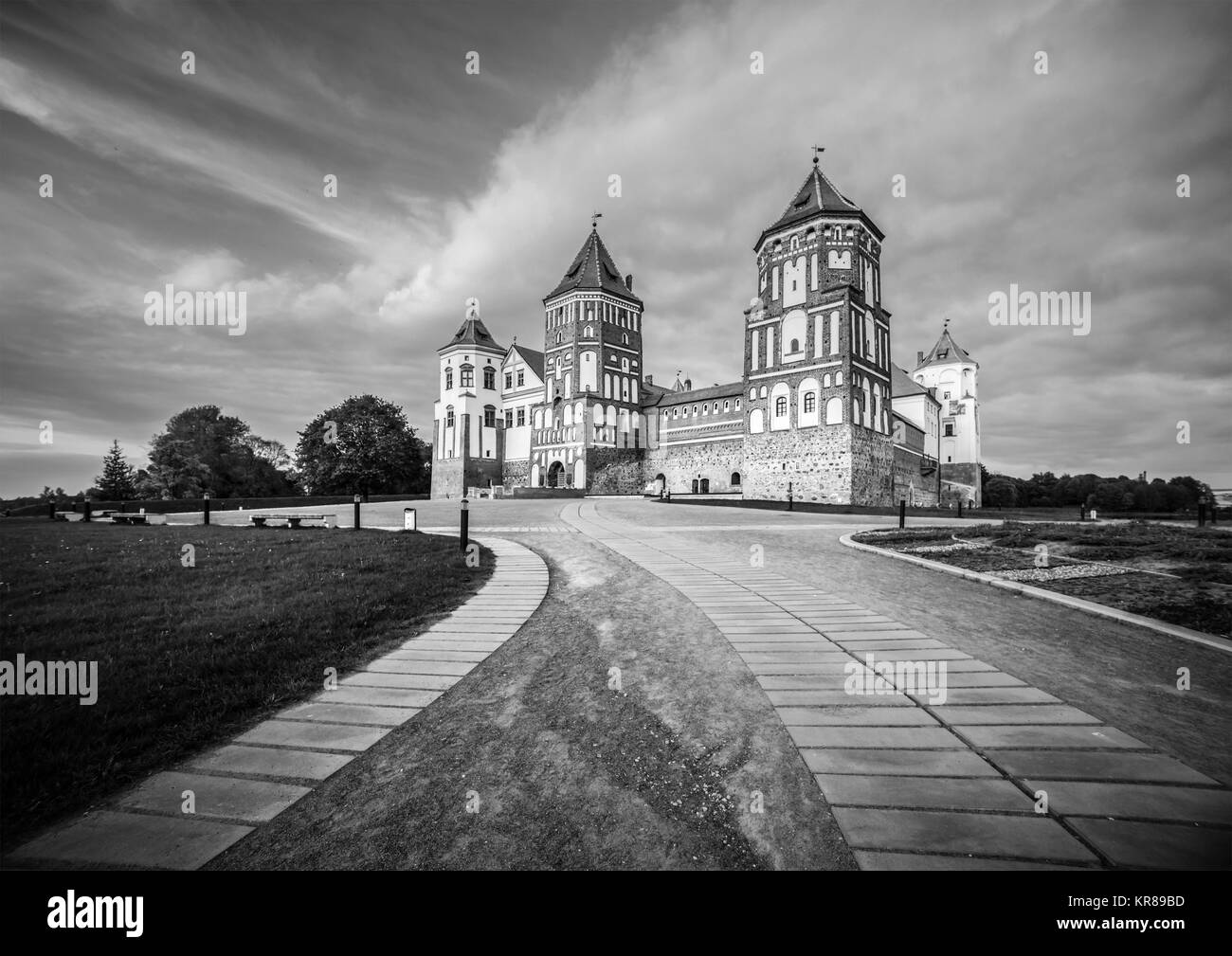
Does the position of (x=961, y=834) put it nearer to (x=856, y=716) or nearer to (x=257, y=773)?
(x=856, y=716)

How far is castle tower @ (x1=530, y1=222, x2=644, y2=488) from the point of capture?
4956 centimetres

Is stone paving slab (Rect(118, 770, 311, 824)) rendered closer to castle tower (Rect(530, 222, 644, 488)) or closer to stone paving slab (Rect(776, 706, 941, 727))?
stone paving slab (Rect(776, 706, 941, 727))

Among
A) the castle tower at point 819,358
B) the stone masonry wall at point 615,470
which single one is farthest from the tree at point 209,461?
the castle tower at point 819,358

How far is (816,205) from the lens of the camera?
117 feet

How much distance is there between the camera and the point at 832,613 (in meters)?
5.76

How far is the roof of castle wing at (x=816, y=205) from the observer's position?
35156 millimetres

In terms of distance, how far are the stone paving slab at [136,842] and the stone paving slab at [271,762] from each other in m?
0.46

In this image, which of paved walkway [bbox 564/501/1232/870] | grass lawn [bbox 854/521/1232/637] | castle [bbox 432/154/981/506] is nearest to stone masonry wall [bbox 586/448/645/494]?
castle [bbox 432/154/981/506]

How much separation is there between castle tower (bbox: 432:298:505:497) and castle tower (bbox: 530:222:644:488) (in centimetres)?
529

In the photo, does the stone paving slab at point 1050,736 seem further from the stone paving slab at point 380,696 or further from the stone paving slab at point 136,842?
the stone paving slab at point 136,842

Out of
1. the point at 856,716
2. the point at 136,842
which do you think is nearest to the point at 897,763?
the point at 856,716

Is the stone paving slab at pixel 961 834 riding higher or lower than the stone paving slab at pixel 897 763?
higher

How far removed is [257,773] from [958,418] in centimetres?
7501
